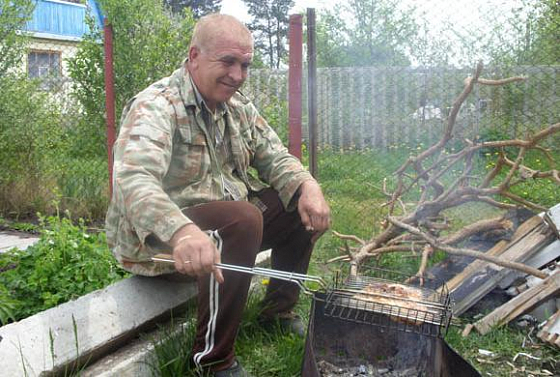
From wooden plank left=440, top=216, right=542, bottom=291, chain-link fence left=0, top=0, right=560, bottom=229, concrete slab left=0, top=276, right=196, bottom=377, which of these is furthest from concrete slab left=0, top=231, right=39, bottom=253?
wooden plank left=440, top=216, right=542, bottom=291

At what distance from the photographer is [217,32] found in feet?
8.93

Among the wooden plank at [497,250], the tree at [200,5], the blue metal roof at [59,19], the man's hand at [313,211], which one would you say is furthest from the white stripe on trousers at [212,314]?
the tree at [200,5]

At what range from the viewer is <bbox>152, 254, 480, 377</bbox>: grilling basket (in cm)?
229

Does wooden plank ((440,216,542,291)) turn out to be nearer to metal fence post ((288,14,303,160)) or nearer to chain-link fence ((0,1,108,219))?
metal fence post ((288,14,303,160))

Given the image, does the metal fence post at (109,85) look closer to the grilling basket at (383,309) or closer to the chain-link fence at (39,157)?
the chain-link fence at (39,157)

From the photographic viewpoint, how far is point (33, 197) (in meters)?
6.07

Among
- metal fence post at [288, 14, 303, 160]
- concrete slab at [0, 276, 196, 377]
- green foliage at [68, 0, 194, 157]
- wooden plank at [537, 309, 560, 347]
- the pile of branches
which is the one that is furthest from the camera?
green foliage at [68, 0, 194, 157]

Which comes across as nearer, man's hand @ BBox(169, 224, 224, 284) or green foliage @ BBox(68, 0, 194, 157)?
man's hand @ BBox(169, 224, 224, 284)

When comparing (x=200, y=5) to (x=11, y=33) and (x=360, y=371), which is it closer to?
(x=11, y=33)

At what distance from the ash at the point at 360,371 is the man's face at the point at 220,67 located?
136 cm

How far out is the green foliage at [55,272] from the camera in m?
2.89

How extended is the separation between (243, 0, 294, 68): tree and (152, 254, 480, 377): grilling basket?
33.3 m

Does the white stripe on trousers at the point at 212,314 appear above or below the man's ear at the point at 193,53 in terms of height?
below

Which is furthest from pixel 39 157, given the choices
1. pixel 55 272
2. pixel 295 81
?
pixel 55 272
